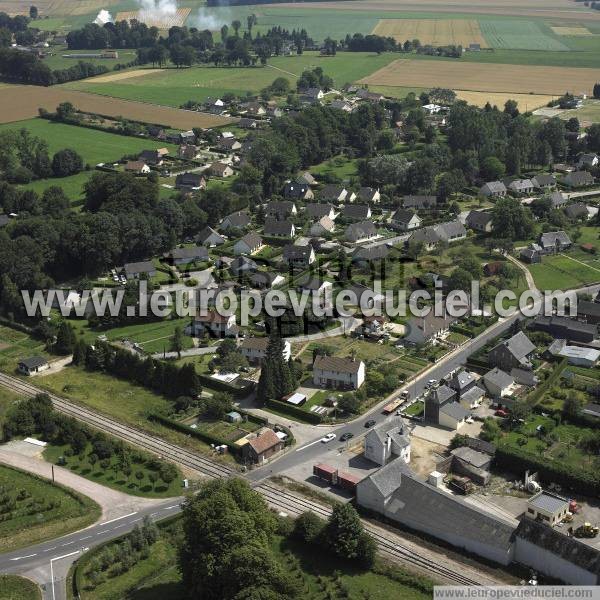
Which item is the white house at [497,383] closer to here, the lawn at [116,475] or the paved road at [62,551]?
the lawn at [116,475]

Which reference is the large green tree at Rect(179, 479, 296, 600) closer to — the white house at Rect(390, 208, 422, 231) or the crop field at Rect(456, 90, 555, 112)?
the white house at Rect(390, 208, 422, 231)

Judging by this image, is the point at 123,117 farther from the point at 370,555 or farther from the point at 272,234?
the point at 370,555

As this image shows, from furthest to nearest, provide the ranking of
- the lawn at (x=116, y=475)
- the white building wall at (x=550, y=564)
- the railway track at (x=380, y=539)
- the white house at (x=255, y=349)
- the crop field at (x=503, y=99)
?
1. the crop field at (x=503, y=99)
2. the white house at (x=255, y=349)
3. the lawn at (x=116, y=475)
4. the railway track at (x=380, y=539)
5. the white building wall at (x=550, y=564)

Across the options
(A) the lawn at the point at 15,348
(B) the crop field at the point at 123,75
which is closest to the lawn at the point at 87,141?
(B) the crop field at the point at 123,75

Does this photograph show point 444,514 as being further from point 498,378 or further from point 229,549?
point 498,378

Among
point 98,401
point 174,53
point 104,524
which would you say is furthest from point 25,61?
point 104,524
